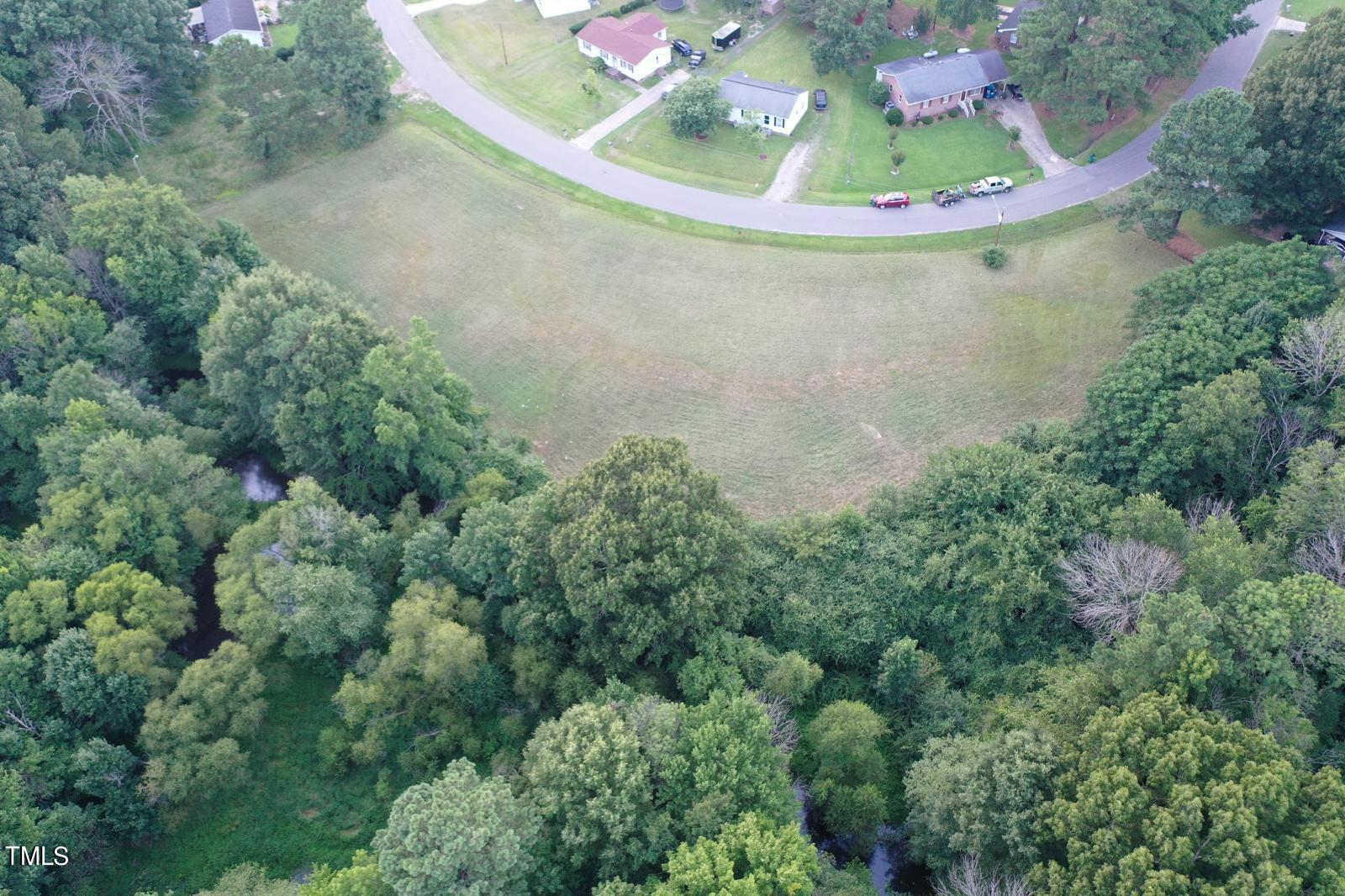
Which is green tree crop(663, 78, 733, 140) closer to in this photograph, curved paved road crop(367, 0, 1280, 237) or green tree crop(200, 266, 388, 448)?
curved paved road crop(367, 0, 1280, 237)

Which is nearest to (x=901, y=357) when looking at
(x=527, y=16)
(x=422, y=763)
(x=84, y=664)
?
(x=422, y=763)

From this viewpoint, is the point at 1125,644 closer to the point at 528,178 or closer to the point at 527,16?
the point at 528,178

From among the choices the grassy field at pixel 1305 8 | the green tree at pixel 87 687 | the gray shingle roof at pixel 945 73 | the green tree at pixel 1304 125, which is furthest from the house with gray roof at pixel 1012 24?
the green tree at pixel 87 687

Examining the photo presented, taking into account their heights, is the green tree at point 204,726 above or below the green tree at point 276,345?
below

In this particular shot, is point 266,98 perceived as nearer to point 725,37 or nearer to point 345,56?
point 345,56

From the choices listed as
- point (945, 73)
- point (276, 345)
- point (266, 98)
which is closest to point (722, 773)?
point (276, 345)

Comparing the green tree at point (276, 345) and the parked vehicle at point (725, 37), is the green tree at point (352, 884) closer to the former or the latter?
the green tree at point (276, 345)
